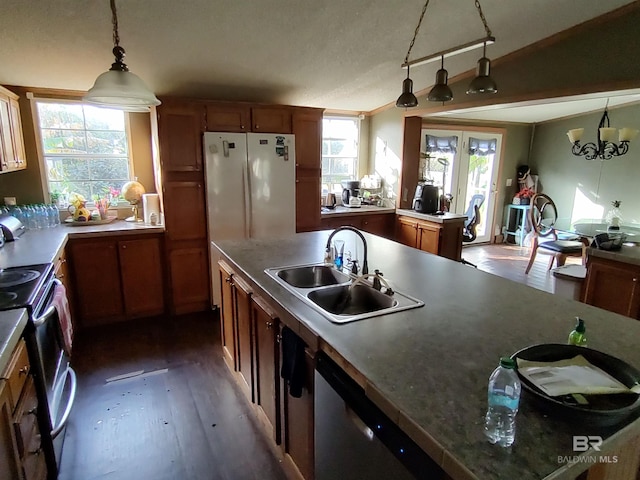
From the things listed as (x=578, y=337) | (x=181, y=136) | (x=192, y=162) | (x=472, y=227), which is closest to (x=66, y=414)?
(x=578, y=337)

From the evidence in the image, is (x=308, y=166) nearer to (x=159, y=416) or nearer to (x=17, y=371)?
(x=159, y=416)

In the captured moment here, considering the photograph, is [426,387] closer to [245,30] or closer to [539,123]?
[245,30]

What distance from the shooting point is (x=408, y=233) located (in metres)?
4.67

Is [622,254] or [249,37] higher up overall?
[249,37]

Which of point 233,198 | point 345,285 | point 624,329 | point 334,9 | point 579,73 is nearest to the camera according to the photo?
point 624,329

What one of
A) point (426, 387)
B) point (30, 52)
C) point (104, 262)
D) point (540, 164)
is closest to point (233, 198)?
point (104, 262)

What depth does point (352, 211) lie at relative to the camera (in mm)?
4543

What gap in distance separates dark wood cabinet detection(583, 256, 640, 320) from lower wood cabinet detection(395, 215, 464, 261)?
146 cm

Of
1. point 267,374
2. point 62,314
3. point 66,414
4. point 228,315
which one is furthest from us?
point 228,315

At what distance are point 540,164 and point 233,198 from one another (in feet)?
18.7

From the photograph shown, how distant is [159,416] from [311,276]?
4.03ft

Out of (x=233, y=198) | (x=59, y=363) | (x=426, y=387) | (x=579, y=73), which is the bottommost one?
(x=59, y=363)

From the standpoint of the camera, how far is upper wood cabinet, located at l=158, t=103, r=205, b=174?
3371 millimetres

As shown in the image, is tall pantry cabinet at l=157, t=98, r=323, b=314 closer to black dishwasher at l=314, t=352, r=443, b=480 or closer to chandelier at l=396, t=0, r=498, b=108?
chandelier at l=396, t=0, r=498, b=108
